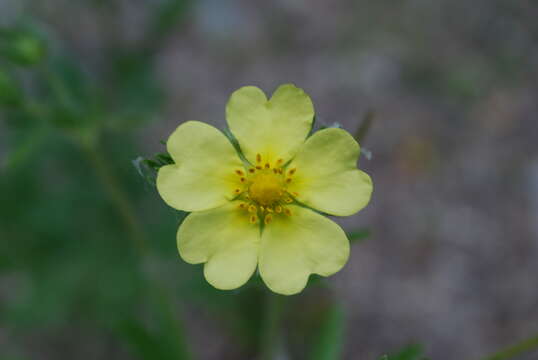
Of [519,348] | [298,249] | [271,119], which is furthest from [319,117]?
[519,348]

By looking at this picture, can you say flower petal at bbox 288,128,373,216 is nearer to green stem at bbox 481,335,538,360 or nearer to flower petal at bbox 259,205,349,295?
flower petal at bbox 259,205,349,295

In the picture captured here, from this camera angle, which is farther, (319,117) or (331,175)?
(319,117)

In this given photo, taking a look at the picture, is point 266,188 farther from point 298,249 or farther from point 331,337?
point 331,337

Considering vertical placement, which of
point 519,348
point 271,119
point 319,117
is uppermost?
point 319,117

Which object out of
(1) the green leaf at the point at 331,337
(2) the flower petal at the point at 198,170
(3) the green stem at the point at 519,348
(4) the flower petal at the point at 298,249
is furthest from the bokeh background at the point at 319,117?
(3) the green stem at the point at 519,348

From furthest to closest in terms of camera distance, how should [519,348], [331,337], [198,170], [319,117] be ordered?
[319,117] → [331,337] → [519,348] → [198,170]

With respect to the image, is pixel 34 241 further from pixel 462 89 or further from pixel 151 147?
pixel 462 89

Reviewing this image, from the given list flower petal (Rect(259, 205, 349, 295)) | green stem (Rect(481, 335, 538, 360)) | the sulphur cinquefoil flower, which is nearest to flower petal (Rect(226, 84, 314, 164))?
the sulphur cinquefoil flower
